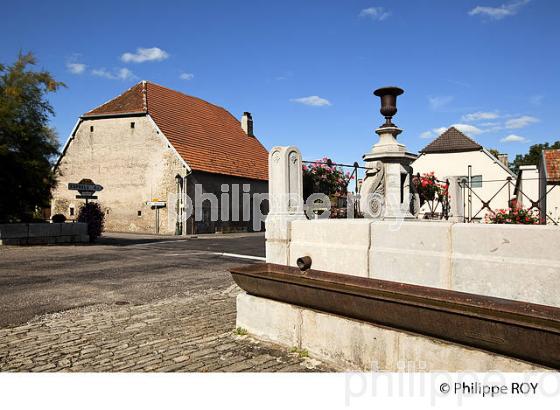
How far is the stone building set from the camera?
24.0 m

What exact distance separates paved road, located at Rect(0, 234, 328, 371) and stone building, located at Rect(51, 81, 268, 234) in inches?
561

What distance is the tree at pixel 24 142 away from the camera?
50.7 feet

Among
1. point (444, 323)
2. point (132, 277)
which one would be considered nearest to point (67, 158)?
point (132, 277)

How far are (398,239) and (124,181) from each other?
23916 millimetres

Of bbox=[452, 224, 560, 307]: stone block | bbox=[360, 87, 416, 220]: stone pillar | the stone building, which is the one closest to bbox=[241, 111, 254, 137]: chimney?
the stone building

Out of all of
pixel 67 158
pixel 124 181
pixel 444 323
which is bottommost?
pixel 444 323

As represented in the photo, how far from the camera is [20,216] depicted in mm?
17031

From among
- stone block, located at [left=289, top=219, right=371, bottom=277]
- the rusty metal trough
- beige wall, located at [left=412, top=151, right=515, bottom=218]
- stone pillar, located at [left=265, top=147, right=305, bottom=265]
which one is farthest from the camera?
beige wall, located at [left=412, top=151, right=515, bottom=218]

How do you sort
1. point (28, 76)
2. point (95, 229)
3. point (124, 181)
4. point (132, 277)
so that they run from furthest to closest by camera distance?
point (124, 181)
point (95, 229)
point (28, 76)
point (132, 277)

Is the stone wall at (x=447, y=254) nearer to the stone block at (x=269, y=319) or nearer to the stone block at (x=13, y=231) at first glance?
the stone block at (x=269, y=319)

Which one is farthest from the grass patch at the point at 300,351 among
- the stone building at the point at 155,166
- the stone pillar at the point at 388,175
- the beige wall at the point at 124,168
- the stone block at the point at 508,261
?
the beige wall at the point at 124,168

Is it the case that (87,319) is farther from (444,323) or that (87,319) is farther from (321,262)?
(444,323)

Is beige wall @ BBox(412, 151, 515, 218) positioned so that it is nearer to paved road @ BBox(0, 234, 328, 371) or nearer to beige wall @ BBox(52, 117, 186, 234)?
beige wall @ BBox(52, 117, 186, 234)
